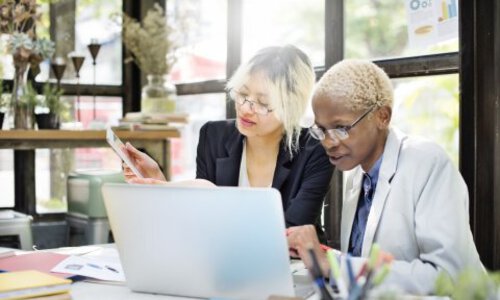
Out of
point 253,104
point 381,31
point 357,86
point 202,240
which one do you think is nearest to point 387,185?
point 357,86

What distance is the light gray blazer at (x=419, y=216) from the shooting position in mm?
1509

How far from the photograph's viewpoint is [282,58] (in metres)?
2.49

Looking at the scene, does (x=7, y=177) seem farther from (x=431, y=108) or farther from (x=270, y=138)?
(x=431, y=108)

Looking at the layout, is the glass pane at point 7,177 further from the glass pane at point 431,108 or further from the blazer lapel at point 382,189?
the blazer lapel at point 382,189

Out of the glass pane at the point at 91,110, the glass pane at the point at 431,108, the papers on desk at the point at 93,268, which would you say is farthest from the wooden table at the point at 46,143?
the papers on desk at the point at 93,268

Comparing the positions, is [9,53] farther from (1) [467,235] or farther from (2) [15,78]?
(1) [467,235]

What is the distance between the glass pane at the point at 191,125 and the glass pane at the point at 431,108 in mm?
1455

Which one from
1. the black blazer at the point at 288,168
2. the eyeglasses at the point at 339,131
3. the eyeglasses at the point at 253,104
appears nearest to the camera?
the eyeglasses at the point at 339,131

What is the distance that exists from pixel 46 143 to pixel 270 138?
1929mm

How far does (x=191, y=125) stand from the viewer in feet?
14.4

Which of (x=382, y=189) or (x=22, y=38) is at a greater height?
(x=22, y=38)

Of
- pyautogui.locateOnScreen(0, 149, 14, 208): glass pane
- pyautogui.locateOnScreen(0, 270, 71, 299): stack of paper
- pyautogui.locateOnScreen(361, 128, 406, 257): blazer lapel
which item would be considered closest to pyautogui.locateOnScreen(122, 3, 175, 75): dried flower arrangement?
pyautogui.locateOnScreen(0, 149, 14, 208): glass pane

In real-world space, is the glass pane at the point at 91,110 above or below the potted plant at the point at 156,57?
below

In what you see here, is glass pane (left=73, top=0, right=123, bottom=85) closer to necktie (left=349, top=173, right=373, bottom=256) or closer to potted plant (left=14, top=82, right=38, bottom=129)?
potted plant (left=14, top=82, right=38, bottom=129)
